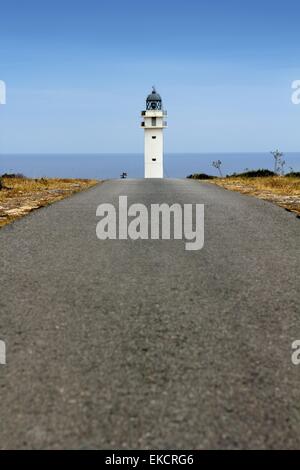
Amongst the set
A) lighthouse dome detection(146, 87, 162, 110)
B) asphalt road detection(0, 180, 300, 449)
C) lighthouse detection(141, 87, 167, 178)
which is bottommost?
asphalt road detection(0, 180, 300, 449)

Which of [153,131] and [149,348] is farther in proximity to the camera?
[153,131]

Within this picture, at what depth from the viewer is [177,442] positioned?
9.22 feet

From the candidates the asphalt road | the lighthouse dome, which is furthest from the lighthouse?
A: the asphalt road

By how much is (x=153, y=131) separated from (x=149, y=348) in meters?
66.3

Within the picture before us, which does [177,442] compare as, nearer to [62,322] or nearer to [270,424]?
[270,424]

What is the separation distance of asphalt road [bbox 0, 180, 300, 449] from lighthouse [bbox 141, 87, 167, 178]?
203 feet

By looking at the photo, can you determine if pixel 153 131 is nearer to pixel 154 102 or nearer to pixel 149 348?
pixel 154 102

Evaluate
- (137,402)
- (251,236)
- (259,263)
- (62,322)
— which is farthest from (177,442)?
(251,236)

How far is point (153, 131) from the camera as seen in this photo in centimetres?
6862

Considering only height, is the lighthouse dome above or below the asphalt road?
above

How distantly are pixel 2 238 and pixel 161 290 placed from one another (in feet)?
14.1

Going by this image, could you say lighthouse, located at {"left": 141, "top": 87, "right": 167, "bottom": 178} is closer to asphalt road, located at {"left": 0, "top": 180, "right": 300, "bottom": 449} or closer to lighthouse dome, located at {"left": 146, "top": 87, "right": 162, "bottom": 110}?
lighthouse dome, located at {"left": 146, "top": 87, "right": 162, "bottom": 110}

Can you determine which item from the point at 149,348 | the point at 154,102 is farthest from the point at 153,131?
the point at 149,348

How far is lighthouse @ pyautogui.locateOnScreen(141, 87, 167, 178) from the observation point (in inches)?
2682
